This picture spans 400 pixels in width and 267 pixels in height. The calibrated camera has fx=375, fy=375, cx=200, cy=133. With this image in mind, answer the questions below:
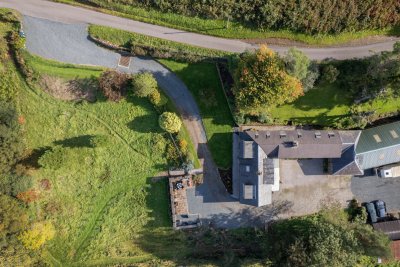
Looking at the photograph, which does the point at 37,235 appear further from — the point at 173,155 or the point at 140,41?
the point at 140,41

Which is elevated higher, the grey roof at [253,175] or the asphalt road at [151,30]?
the asphalt road at [151,30]

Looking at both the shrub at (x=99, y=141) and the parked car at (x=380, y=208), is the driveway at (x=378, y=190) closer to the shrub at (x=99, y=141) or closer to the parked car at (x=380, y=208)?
the parked car at (x=380, y=208)

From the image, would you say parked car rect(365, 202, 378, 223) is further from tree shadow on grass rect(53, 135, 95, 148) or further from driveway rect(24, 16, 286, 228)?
tree shadow on grass rect(53, 135, 95, 148)

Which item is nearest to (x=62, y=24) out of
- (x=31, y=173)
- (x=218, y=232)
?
(x=31, y=173)

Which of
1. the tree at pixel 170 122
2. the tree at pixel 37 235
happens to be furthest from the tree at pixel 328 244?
the tree at pixel 37 235

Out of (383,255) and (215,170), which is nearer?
(383,255)

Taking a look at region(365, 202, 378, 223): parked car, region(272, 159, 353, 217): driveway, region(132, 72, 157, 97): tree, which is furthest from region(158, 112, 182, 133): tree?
region(365, 202, 378, 223): parked car

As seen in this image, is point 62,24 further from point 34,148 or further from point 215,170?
point 215,170

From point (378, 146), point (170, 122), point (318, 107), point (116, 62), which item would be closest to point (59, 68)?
point (116, 62)
